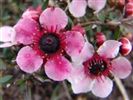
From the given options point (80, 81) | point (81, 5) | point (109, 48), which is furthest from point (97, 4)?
point (80, 81)

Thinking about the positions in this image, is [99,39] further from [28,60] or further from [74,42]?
[28,60]

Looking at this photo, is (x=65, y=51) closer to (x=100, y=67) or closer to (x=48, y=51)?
(x=48, y=51)

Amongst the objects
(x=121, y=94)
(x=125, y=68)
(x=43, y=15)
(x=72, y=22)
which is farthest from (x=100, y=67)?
(x=121, y=94)

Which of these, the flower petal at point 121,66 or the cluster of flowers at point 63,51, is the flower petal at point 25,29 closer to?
the cluster of flowers at point 63,51

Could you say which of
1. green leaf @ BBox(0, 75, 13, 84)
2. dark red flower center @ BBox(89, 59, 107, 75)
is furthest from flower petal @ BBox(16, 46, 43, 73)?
green leaf @ BBox(0, 75, 13, 84)

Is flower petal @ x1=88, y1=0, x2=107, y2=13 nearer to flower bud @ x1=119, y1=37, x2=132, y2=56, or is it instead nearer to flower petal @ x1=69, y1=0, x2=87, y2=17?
flower petal @ x1=69, y1=0, x2=87, y2=17
